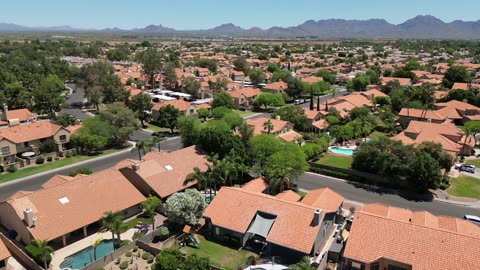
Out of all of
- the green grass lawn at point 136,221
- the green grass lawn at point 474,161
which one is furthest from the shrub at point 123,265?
the green grass lawn at point 474,161

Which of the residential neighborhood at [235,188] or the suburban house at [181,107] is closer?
the residential neighborhood at [235,188]

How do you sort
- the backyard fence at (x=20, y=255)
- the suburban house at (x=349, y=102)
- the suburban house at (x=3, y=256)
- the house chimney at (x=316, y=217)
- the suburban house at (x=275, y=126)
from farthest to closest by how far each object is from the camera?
the suburban house at (x=349, y=102) < the suburban house at (x=275, y=126) < the house chimney at (x=316, y=217) < the backyard fence at (x=20, y=255) < the suburban house at (x=3, y=256)

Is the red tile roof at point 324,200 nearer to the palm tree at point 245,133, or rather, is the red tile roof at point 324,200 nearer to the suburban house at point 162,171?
the suburban house at point 162,171

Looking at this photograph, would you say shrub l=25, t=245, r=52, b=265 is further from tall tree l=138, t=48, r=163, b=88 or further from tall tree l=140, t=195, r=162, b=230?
tall tree l=138, t=48, r=163, b=88

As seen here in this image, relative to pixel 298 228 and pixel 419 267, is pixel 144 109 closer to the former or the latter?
pixel 298 228

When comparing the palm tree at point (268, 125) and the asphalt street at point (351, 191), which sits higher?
the palm tree at point (268, 125)

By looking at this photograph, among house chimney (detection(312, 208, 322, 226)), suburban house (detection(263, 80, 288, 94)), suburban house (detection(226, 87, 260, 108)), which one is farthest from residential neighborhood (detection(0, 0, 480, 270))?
suburban house (detection(263, 80, 288, 94))

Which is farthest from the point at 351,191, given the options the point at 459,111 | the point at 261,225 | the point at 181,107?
the point at 459,111
